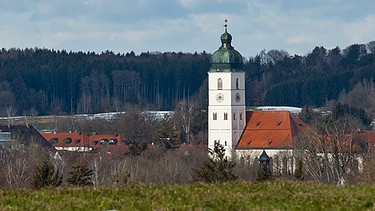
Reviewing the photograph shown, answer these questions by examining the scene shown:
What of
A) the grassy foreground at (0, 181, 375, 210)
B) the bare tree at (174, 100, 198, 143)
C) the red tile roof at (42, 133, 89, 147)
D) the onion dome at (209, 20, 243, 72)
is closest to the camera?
the grassy foreground at (0, 181, 375, 210)

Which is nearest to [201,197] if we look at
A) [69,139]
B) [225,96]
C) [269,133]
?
[269,133]

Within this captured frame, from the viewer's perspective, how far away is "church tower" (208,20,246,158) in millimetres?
85875

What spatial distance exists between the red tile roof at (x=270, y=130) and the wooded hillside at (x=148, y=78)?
6816 cm

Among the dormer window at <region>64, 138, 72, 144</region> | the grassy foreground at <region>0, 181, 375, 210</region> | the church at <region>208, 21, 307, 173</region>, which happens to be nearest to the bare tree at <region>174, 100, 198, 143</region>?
the dormer window at <region>64, 138, 72, 144</region>

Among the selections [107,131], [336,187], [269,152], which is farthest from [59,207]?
[107,131]

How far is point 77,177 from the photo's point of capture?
24.0 meters

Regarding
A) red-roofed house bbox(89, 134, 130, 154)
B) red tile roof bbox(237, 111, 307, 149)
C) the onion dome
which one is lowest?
red-roofed house bbox(89, 134, 130, 154)

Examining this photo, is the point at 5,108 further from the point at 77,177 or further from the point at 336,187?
the point at 336,187

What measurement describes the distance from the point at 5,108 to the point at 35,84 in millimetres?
19839

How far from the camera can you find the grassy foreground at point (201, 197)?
13195 millimetres

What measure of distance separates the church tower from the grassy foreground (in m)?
70.5

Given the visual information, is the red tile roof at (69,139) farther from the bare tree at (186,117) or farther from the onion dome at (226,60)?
the onion dome at (226,60)

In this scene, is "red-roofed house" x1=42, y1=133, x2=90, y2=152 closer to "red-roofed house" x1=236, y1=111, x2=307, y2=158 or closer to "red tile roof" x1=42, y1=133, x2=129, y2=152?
"red tile roof" x1=42, y1=133, x2=129, y2=152

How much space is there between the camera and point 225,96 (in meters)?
86.6
